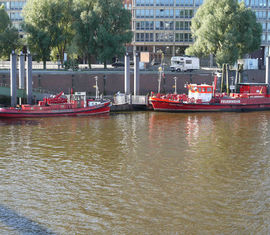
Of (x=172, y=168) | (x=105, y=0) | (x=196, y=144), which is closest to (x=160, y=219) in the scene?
(x=172, y=168)

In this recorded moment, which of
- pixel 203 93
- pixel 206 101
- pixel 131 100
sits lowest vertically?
pixel 206 101

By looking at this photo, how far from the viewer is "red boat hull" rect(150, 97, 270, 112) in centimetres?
6925

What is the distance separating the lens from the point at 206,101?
7112 cm

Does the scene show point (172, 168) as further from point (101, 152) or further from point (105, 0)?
point (105, 0)

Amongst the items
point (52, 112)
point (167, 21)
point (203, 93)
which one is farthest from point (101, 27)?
point (167, 21)

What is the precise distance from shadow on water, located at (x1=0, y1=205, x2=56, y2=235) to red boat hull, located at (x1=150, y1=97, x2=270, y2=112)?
42167 mm

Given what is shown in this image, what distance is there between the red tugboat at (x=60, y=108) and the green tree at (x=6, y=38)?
26635 millimetres

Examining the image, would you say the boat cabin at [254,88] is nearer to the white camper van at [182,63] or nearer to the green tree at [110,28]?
the white camper van at [182,63]

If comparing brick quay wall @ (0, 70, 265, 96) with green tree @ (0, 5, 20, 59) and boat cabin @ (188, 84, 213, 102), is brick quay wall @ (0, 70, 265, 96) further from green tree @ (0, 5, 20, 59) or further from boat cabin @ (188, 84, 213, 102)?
boat cabin @ (188, 84, 213, 102)

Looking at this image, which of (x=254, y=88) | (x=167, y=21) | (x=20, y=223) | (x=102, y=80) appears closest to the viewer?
(x=20, y=223)

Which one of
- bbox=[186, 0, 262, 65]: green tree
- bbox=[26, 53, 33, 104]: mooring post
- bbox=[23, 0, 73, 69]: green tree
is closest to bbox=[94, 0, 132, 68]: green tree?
bbox=[23, 0, 73, 69]: green tree

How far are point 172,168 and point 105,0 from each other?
190ft

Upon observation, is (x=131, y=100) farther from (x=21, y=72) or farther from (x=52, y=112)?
(x=21, y=72)

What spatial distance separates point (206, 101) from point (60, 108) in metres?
20.1
